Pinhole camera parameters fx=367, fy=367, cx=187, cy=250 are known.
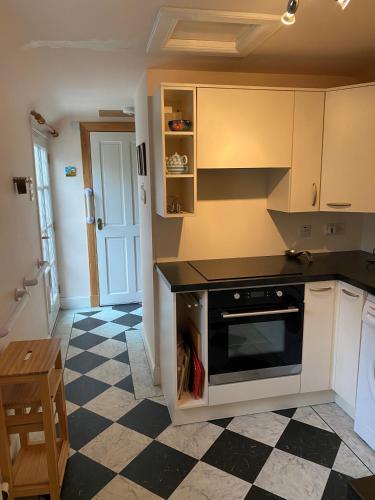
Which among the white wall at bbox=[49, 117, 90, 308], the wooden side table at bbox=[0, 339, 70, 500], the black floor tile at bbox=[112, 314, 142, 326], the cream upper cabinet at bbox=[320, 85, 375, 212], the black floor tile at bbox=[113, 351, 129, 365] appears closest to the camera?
the wooden side table at bbox=[0, 339, 70, 500]

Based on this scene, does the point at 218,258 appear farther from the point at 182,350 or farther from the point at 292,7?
the point at 292,7

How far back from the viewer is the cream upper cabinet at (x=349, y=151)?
232 cm

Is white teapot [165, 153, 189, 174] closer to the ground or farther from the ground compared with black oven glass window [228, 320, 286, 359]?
farther from the ground

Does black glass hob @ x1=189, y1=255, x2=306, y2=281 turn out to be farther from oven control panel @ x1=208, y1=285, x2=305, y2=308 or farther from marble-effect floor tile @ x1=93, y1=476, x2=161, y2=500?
marble-effect floor tile @ x1=93, y1=476, x2=161, y2=500

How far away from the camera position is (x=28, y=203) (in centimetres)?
246

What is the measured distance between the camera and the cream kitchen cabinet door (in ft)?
7.65

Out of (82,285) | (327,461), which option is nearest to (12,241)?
(327,461)

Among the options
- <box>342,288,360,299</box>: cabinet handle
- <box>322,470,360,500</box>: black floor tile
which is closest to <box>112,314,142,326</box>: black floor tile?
<box>342,288,360,299</box>: cabinet handle

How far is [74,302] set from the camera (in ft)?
14.6

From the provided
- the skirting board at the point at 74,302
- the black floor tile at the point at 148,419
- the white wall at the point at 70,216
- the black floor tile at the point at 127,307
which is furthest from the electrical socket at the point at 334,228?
the skirting board at the point at 74,302

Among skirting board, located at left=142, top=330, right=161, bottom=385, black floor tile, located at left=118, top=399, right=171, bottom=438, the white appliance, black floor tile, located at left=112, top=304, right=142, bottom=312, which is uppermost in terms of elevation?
the white appliance

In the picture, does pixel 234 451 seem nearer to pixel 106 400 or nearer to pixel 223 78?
pixel 106 400

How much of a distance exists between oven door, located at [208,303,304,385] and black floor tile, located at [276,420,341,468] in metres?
0.34

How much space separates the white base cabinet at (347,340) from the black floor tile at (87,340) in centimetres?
213
